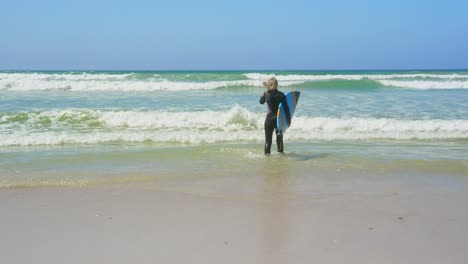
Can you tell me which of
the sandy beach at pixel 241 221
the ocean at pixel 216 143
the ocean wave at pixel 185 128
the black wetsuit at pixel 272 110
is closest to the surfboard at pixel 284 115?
the black wetsuit at pixel 272 110

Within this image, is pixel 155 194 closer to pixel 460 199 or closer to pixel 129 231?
pixel 129 231

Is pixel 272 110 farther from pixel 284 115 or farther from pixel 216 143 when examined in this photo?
pixel 216 143

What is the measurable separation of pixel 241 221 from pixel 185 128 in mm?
7853

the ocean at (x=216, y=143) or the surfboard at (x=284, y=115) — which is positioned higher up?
the surfboard at (x=284, y=115)

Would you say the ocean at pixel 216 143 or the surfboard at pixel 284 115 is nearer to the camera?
the ocean at pixel 216 143

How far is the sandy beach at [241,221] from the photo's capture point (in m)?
3.81

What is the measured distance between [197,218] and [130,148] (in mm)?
5014

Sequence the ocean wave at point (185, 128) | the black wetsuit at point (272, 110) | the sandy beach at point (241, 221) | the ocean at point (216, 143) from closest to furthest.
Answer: the sandy beach at point (241, 221), the ocean at point (216, 143), the black wetsuit at point (272, 110), the ocean wave at point (185, 128)

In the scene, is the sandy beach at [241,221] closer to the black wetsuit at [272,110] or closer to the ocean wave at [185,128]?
the black wetsuit at [272,110]

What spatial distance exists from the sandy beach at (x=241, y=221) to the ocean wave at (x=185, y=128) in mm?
4218

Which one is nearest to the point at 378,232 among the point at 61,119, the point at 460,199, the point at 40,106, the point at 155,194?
the point at 460,199

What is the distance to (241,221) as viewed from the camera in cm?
466

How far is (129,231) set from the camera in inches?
171

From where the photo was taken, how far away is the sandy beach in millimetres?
3811
